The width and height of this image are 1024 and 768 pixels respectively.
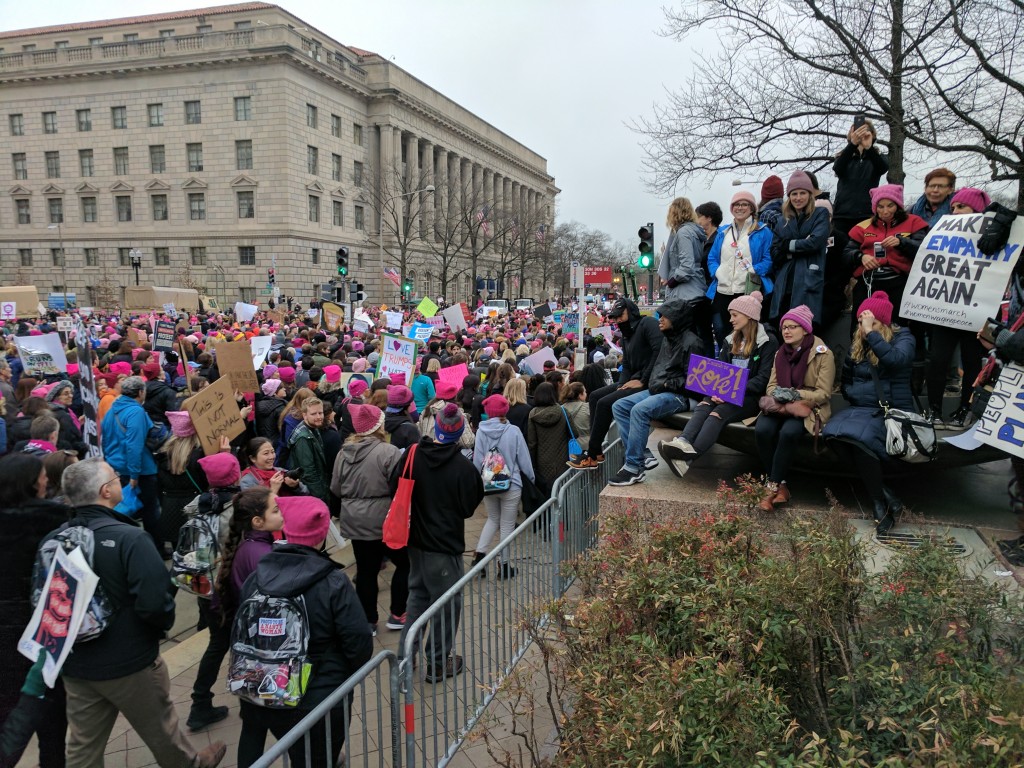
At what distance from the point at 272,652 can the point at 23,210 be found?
72.5m

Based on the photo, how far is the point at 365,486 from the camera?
5.64 metres

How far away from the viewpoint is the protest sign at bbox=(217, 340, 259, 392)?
873 centimetres

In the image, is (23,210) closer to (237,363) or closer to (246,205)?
(246,205)

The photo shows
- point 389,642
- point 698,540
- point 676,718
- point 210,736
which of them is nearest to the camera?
point 676,718

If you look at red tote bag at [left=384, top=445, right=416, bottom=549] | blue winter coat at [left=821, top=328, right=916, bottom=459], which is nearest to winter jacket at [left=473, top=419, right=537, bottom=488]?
red tote bag at [left=384, top=445, right=416, bottom=549]

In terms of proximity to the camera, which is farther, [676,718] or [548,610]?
[548,610]

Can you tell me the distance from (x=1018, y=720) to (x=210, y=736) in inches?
179

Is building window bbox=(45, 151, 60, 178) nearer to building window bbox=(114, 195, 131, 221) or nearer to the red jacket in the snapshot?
building window bbox=(114, 195, 131, 221)

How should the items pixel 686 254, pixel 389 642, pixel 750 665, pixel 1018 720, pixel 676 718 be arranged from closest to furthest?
pixel 1018 720, pixel 676 718, pixel 750 665, pixel 389 642, pixel 686 254

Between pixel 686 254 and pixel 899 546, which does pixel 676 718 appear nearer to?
pixel 899 546

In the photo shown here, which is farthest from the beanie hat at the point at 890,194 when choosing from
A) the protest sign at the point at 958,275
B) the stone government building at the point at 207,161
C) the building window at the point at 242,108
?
the building window at the point at 242,108

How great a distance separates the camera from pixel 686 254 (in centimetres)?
669

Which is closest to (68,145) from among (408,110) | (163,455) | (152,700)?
(408,110)

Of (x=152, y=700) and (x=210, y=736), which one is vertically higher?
(x=152, y=700)
